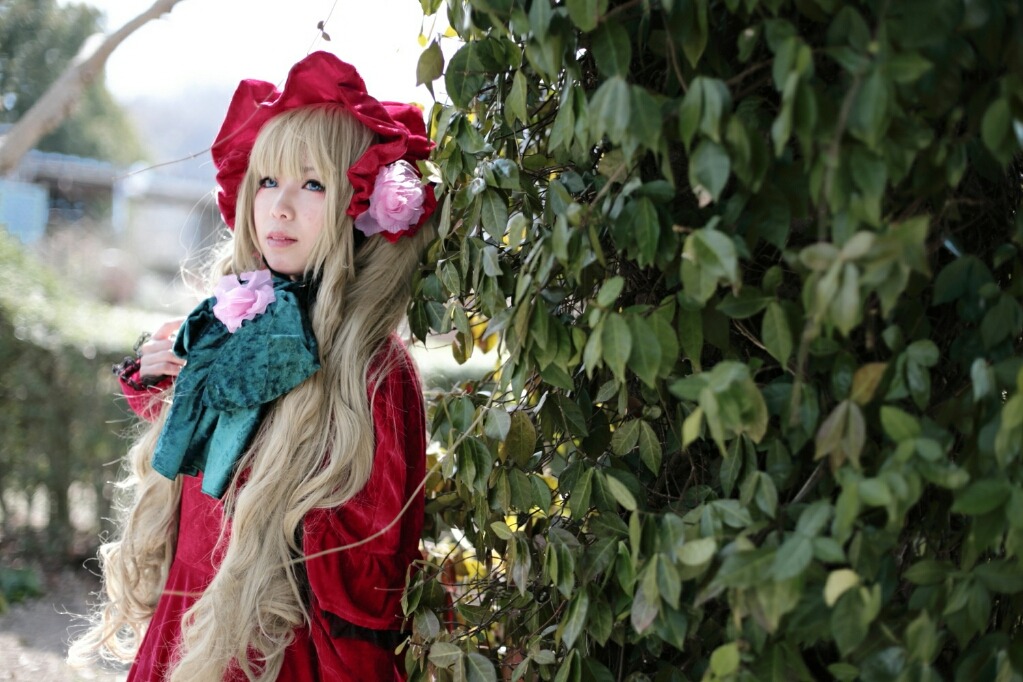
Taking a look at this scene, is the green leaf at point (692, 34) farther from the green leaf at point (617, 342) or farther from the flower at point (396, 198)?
the flower at point (396, 198)

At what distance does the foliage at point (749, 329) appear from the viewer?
3.08 ft

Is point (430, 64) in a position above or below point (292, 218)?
above

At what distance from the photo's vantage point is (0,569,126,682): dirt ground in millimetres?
3088

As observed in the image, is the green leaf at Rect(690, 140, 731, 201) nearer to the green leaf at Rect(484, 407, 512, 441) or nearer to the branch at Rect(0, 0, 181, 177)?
the green leaf at Rect(484, 407, 512, 441)

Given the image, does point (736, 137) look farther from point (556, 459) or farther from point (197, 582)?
point (197, 582)

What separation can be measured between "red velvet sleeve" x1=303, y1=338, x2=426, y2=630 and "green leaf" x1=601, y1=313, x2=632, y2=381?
0.58 meters

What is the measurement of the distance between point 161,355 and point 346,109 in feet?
2.11

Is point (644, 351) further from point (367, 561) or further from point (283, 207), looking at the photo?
point (283, 207)

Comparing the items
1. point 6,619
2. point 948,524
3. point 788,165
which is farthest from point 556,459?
point 6,619

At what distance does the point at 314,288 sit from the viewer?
5.83 ft

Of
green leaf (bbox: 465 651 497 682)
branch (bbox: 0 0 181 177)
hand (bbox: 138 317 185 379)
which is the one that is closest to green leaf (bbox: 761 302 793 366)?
green leaf (bbox: 465 651 497 682)

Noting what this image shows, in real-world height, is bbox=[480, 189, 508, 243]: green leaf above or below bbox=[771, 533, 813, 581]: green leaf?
above

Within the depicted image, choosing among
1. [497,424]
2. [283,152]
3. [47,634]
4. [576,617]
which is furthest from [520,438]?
[47,634]

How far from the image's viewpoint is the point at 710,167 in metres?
0.98
